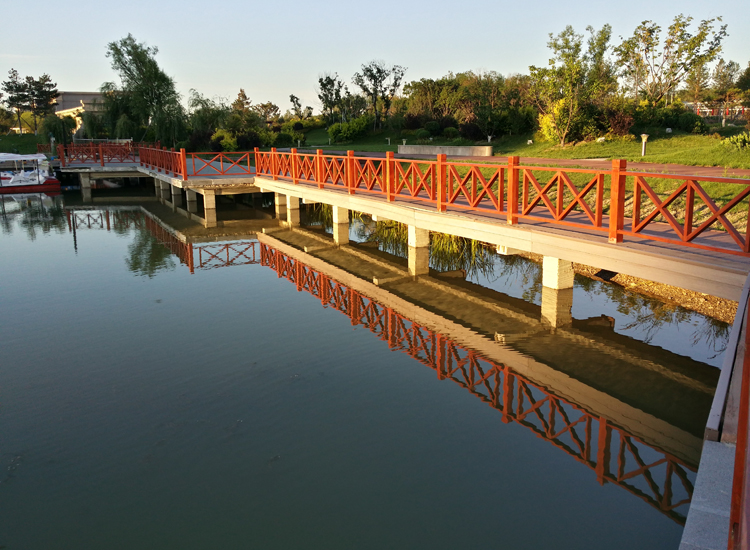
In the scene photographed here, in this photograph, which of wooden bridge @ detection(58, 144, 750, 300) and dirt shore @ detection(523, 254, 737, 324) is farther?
dirt shore @ detection(523, 254, 737, 324)

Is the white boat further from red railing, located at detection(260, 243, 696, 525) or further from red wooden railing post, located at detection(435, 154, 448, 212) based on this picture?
red railing, located at detection(260, 243, 696, 525)

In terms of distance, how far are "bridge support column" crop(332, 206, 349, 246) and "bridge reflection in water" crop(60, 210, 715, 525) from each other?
262 centimetres

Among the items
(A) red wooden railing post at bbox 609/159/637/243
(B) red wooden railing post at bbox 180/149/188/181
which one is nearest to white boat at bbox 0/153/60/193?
(B) red wooden railing post at bbox 180/149/188/181

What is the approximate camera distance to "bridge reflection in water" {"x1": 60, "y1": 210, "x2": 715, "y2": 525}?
4.40 metres

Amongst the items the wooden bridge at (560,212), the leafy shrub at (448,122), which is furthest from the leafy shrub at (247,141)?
the wooden bridge at (560,212)

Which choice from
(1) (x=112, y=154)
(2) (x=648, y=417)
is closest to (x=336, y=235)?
(2) (x=648, y=417)

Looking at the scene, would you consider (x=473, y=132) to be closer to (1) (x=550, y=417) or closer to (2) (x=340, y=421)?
(1) (x=550, y=417)

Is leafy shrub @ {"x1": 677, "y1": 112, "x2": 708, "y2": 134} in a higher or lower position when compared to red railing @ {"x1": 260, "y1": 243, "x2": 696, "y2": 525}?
higher

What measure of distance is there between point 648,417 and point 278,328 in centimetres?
441

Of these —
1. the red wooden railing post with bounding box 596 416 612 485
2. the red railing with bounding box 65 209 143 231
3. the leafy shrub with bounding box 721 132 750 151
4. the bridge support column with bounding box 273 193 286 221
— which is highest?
the leafy shrub with bounding box 721 132 750 151

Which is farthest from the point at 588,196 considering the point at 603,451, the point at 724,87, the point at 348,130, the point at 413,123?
the point at 724,87

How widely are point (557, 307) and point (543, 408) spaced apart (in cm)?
247

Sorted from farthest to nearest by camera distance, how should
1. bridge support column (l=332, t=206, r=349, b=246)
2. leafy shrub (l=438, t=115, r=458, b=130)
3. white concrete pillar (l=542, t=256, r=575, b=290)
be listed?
1. leafy shrub (l=438, t=115, r=458, b=130)
2. bridge support column (l=332, t=206, r=349, b=246)
3. white concrete pillar (l=542, t=256, r=575, b=290)

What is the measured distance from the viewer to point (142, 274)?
1092 centimetres
